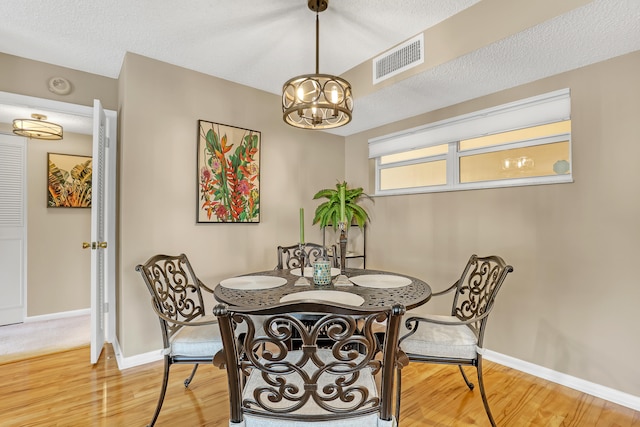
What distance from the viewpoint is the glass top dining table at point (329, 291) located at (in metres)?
1.67

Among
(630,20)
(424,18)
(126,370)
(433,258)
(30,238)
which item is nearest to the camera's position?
(630,20)

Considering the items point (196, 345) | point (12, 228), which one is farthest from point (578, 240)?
point (12, 228)

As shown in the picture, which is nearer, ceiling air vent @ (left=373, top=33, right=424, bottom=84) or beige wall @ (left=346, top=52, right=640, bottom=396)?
beige wall @ (left=346, top=52, right=640, bottom=396)

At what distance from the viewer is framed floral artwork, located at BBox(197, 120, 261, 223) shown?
9.70 feet

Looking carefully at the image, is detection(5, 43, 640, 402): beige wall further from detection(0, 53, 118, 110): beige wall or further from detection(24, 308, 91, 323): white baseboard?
detection(24, 308, 91, 323): white baseboard

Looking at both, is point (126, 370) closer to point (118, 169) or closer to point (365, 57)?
point (118, 169)

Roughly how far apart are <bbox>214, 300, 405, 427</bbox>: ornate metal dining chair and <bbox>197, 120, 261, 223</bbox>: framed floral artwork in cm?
202

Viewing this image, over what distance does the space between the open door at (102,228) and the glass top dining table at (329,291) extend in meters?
1.37

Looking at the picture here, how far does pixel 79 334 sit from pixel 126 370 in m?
1.25

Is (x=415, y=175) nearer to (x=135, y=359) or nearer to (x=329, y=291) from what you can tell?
(x=329, y=291)

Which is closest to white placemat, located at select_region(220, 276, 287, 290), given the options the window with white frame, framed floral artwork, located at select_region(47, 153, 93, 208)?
the window with white frame

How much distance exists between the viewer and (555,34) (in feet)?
6.34

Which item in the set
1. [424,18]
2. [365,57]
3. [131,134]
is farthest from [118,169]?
[424,18]

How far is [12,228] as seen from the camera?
11.8ft
